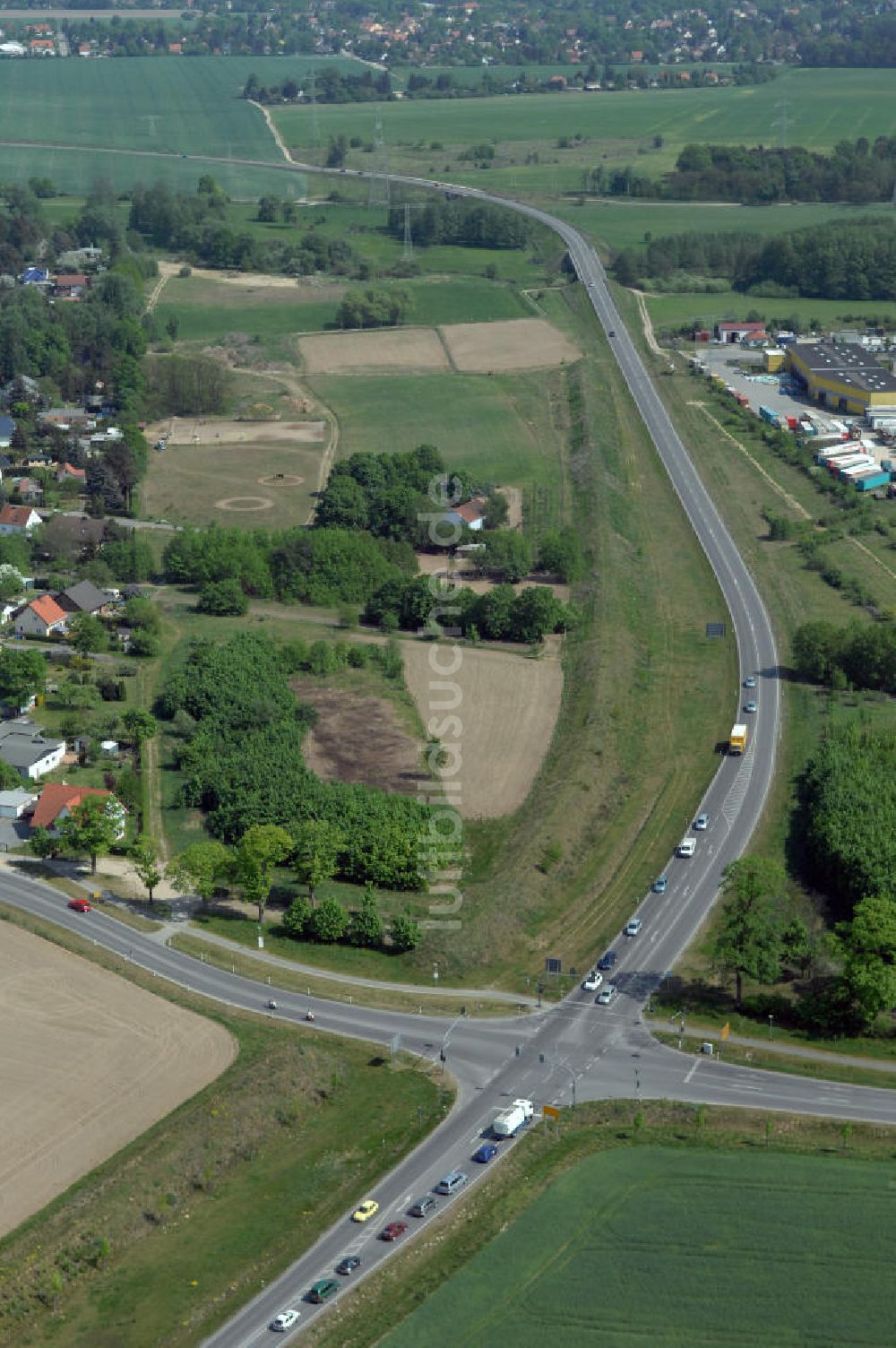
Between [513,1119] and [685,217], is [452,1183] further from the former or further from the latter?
[685,217]

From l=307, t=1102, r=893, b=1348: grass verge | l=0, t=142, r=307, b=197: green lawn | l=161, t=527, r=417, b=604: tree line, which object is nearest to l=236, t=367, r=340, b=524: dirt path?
l=161, t=527, r=417, b=604: tree line

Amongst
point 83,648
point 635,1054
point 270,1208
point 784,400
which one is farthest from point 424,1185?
point 784,400

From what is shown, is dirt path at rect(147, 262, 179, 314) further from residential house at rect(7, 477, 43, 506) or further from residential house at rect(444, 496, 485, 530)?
residential house at rect(444, 496, 485, 530)

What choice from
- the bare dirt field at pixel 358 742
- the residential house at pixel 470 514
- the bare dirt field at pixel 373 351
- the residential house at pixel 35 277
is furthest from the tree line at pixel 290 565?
the residential house at pixel 35 277

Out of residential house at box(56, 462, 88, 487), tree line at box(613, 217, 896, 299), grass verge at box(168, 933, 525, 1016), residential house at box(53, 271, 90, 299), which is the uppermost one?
tree line at box(613, 217, 896, 299)

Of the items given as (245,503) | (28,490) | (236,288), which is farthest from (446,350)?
(28,490)

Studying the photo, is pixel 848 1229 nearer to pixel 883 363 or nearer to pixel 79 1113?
pixel 79 1113
